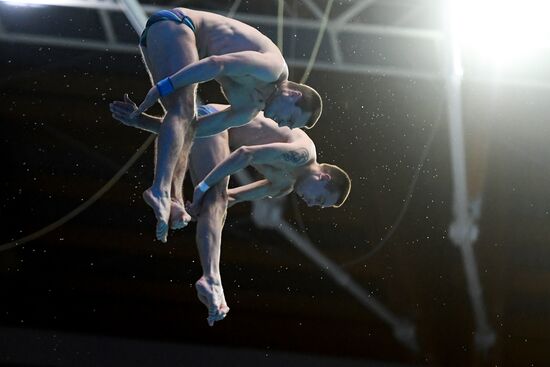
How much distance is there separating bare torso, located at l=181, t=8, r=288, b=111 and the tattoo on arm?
0.36m

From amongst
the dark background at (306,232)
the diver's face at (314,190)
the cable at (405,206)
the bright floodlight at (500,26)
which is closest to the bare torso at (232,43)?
the diver's face at (314,190)

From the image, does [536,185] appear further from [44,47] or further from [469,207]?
[44,47]

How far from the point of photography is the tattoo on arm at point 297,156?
3.50 metres

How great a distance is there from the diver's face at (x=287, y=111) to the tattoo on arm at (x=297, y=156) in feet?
0.83

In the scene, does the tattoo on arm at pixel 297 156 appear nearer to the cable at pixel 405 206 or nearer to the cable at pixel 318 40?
the cable at pixel 318 40

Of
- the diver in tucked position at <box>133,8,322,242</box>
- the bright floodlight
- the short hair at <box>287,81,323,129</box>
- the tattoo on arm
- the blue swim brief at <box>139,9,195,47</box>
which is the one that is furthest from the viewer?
the bright floodlight

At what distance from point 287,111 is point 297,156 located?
0.33 metres

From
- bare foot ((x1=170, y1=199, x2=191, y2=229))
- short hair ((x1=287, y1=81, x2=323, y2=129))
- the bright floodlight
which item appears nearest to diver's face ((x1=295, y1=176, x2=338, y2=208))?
short hair ((x1=287, y1=81, x2=323, y2=129))

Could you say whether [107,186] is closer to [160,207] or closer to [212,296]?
[212,296]

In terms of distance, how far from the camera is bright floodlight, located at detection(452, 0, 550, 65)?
4.46 metres

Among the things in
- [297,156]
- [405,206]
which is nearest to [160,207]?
[297,156]

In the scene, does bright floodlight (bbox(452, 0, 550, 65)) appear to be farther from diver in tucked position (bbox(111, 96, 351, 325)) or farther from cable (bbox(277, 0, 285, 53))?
diver in tucked position (bbox(111, 96, 351, 325))

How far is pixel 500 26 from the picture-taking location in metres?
4.49

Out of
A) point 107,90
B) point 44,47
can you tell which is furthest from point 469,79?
point 44,47
